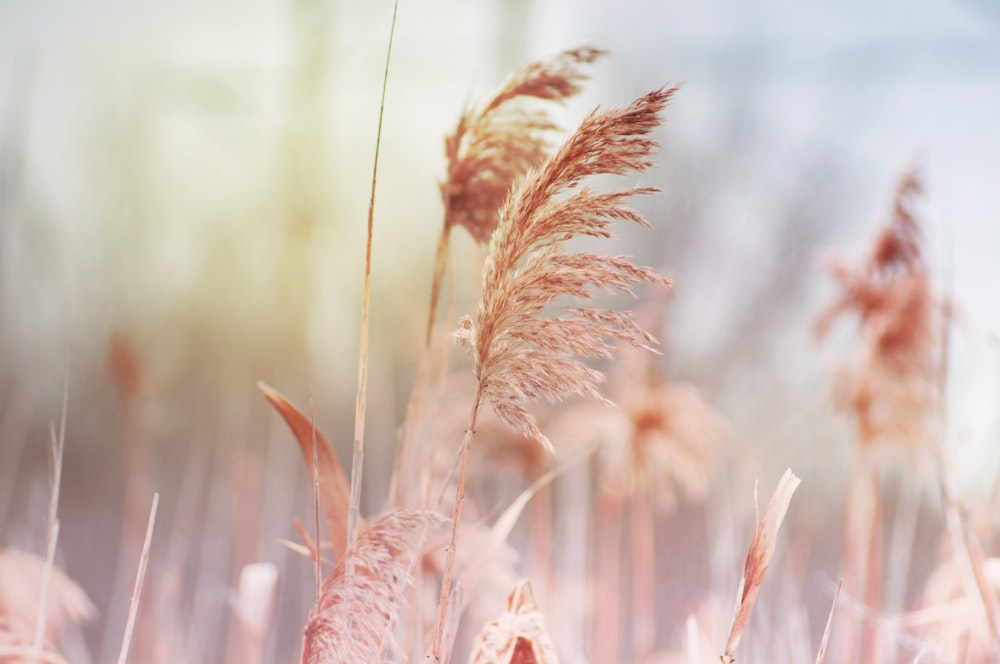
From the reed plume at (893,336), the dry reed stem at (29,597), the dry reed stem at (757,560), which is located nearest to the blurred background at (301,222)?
the reed plume at (893,336)

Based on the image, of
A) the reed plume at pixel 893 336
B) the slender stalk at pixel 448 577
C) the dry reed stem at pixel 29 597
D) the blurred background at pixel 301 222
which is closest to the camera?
the slender stalk at pixel 448 577

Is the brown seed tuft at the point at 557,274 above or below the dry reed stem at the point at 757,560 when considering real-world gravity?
above

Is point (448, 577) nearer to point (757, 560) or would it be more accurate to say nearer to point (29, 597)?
point (757, 560)

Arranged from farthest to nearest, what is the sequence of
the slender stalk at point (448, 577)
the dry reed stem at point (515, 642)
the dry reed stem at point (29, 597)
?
the dry reed stem at point (29, 597)
the dry reed stem at point (515, 642)
the slender stalk at point (448, 577)

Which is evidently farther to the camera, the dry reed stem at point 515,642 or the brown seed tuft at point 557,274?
the dry reed stem at point 515,642

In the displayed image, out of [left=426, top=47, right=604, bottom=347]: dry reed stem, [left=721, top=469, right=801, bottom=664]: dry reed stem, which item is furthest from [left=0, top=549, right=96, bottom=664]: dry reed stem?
[left=721, top=469, right=801, bottom=664]: dry reed stem

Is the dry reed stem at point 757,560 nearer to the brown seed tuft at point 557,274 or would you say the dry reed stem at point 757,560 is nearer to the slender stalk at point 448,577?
the brown seed tuft at point 557,274

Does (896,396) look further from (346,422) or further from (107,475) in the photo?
(107,475)

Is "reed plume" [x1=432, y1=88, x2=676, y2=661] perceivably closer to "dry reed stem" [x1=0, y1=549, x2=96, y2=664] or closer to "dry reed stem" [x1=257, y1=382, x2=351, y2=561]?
"dry reed stem" [x1=257, y1=382, x2=351, y2=561]
